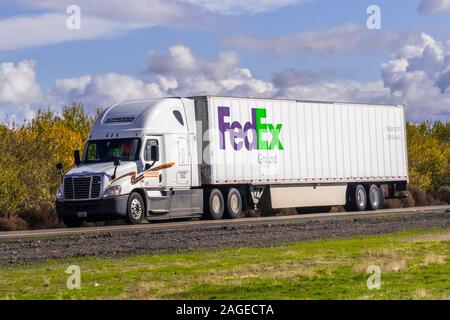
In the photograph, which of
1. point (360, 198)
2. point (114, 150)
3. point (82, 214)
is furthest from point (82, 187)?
point (360, 198)

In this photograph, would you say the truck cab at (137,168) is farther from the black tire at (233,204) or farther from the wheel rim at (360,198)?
the wheel rim at (360,198)

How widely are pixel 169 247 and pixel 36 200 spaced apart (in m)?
17.5

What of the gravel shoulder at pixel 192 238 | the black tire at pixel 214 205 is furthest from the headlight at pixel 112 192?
the black tire at pixel 214 205

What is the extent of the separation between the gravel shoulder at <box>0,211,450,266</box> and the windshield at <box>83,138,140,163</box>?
3.96 meters

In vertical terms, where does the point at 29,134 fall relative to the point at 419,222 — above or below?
above

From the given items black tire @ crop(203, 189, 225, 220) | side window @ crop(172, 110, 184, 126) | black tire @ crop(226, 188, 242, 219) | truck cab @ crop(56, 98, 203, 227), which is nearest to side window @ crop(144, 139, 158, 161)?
truck cab @ crop(56, 98, 203, 227)

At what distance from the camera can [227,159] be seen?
3556 centimetres

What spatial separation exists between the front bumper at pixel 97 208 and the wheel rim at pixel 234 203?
5771 mm

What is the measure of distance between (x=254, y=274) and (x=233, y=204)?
20.7 metres

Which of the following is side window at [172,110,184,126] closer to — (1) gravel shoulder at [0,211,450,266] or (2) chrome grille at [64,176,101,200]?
(2) chrome grille at [64,176,101,200]

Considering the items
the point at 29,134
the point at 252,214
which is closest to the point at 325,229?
the point at 252,214

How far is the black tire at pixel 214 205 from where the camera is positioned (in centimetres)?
3488
